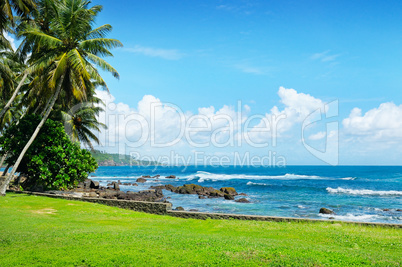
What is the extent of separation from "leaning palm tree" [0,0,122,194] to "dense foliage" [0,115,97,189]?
58.7 inches

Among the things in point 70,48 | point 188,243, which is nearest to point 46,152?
point 70,48

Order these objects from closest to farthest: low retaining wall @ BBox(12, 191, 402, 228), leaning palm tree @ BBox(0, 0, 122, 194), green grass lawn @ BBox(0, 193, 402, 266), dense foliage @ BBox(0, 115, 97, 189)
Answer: green grass lawn @ BBox(0, 193, 402, 266)
low retaining wall @ BBox(12, 191, 402, 228)
leaning palm tree @ BBox(0, 0, 122, 194)
dense foliage @ BBox(0, 115, 97, 189)

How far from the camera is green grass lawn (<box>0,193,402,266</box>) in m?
6.84

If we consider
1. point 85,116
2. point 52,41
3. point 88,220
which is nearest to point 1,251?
point 88,220

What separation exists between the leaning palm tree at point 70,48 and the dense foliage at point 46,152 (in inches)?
58.7

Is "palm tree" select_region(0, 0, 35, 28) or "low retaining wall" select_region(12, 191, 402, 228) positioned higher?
"palm tree" select_region(0, 0, 35, 28)

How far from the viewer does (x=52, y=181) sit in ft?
70.1

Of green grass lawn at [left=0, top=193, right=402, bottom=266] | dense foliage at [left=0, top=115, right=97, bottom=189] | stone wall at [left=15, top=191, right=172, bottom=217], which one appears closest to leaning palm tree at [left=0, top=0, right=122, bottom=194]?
dense foliage at [left=0, top=115, right=97, bottom=189]

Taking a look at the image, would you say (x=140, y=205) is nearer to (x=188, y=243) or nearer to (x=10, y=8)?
(x=188, y=243)

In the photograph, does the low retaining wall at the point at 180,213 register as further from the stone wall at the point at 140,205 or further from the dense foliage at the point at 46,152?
the dense foliage at the point at 46,152

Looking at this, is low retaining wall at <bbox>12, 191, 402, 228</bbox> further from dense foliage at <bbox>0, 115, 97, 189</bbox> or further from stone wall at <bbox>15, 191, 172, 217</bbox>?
dense foliage at <bbox>0, 115, 97, 189</bbox>

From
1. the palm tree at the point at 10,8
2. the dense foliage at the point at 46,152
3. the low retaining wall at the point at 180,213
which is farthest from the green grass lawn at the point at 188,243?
the palm tree at the point at 10,8

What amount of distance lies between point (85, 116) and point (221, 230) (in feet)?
76.2

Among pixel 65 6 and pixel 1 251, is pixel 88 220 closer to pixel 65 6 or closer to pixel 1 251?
pixel 1 251
